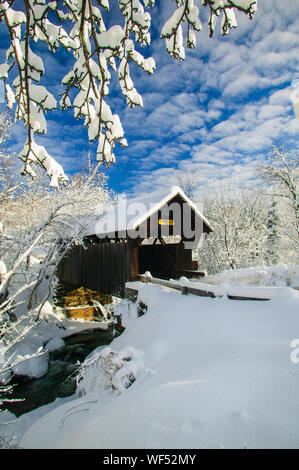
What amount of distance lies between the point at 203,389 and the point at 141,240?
273 inches

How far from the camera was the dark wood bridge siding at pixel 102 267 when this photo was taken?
9.42 m

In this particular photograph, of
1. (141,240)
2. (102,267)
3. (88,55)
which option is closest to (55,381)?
(102,267)

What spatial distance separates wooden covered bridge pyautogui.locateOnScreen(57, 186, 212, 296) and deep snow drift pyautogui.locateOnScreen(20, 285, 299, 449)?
477 centimetres

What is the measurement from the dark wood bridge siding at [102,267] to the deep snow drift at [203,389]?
509cm

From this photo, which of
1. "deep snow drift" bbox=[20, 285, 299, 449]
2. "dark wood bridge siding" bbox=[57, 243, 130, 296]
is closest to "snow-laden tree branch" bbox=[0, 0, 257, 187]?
"deep snow drift" bbox=[20, 285, 299, 449]

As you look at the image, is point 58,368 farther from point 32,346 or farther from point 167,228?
point 167,228

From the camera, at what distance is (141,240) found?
29.2ft

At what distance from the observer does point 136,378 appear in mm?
3287

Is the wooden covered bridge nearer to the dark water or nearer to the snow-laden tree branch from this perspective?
the dark water

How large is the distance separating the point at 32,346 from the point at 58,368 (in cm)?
155

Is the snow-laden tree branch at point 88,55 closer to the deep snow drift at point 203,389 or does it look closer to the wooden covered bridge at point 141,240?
the deep snow drift at point 203,389

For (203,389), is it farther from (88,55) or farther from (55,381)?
(55,381)

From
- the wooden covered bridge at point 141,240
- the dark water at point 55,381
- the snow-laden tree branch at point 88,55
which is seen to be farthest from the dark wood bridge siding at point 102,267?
the snow-laden tree branch at point 88,55
